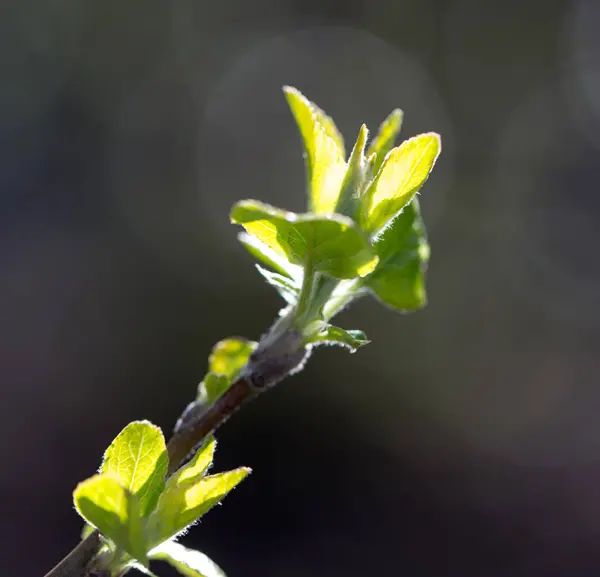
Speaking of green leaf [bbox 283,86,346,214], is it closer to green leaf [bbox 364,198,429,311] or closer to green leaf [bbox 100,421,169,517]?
green leaf [bbox 364,198,429,311]

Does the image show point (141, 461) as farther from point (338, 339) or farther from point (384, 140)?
point (384, 140)

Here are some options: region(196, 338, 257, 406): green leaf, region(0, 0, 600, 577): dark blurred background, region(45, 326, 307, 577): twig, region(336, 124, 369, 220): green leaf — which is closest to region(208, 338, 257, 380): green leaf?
region(196, 338, 257, 406): green leaf

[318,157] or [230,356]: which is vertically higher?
[318,157]

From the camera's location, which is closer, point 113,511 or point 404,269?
point 113,511

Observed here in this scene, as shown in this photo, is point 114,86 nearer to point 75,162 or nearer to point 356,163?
point 75,162

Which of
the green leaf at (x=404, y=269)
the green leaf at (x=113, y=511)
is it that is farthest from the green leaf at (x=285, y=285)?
the green leaf at (x=113, y=511)

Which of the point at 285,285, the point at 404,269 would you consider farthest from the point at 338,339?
the point at 404,269
